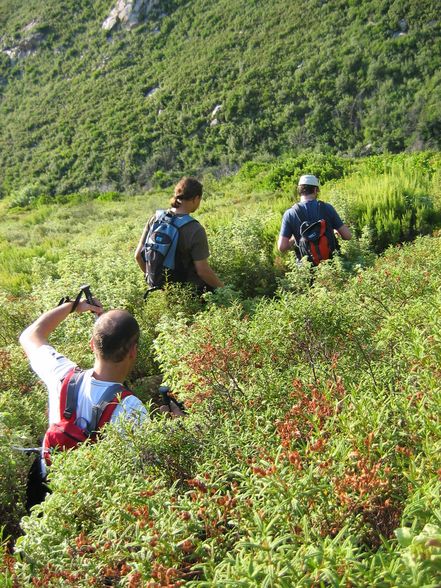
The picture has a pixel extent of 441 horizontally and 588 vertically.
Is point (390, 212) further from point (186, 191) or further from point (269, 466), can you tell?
point (269, 466)

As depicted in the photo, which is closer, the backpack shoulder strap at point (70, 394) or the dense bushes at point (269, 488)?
the dense bushes at point (269, 488)

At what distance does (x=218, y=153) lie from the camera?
5056 centimetres

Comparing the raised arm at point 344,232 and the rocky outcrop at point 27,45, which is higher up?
the rocky outcrop at point 27,45

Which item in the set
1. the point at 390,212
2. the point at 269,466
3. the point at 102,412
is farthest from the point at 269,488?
the point at 390,212

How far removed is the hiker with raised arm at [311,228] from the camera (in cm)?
502

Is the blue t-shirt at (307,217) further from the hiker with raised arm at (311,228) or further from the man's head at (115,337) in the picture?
the man's head at (115,337)

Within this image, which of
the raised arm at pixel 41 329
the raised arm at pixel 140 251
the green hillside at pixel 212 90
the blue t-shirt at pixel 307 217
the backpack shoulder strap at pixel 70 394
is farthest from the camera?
the green hillside at pixel 212 90

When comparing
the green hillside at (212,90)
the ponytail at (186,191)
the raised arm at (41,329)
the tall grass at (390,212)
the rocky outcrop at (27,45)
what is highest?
the rocky outcrop at (27,45)

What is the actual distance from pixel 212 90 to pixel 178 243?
57310 millimetres

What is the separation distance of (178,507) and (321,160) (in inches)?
817

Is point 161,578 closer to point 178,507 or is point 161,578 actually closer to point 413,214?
point 178,507

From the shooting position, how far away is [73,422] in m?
2.50

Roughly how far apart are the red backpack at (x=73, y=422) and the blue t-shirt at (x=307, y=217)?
10.3ft

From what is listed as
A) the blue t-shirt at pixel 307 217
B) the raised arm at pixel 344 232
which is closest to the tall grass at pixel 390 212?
the raised arm at pixel 344 232
